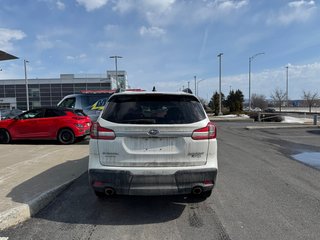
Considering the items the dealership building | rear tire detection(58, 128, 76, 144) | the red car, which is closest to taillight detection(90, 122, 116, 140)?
the red car

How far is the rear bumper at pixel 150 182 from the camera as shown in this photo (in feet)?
13.8

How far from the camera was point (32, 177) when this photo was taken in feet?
21.0

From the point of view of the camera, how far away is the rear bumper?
419cm

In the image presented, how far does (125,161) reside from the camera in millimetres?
4234

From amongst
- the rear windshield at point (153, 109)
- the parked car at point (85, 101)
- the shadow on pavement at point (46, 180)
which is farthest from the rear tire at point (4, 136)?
the rear windshield at point (153, 109)

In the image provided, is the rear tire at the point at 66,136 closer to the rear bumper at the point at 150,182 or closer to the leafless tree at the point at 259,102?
the rear bumper at the point at 150,182

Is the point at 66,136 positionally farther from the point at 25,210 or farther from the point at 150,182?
the point at 150,182

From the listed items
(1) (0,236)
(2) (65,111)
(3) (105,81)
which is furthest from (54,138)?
(3) (105,81)

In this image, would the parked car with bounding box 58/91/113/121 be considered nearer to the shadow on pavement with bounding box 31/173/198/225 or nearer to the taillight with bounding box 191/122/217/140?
the shadow on pavement with bounding box 31/173/198/225

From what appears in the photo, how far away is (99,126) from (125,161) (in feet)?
2.02

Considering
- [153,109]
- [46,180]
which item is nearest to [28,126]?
[46,180]

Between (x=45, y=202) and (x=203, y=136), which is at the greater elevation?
(x=203, y=136)

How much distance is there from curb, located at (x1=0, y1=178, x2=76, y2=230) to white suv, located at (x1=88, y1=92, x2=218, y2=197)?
1.16 metres

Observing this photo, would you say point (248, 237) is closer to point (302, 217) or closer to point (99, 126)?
point (302, 217)
